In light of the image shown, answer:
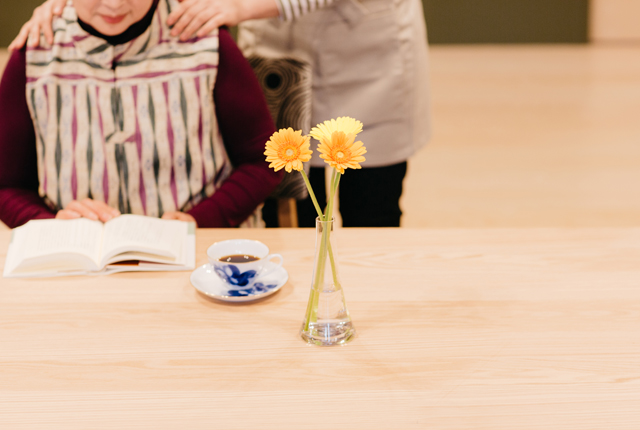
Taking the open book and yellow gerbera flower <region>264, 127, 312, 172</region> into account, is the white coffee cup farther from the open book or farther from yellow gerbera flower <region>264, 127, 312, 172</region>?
yellow gerbera flower <region>264, 127, 312, 172</region>

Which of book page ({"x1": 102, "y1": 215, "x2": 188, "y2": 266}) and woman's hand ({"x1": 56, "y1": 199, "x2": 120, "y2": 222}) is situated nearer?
book page ({"x1": 102, "y1": 215, "x2": 188, "y2": 266})

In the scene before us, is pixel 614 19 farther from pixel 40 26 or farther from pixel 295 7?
pixel 40 26

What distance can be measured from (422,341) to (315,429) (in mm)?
238

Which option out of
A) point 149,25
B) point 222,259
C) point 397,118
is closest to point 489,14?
point 397,118

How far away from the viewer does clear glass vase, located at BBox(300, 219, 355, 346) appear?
947mm

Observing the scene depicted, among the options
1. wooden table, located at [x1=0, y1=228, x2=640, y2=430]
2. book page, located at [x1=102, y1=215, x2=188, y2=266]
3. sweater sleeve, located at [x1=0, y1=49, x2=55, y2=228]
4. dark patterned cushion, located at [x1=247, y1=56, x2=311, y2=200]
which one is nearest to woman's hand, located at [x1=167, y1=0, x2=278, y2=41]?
dark patterned cushion, located at [x1=247, y1=56, x2=311, y2=200]

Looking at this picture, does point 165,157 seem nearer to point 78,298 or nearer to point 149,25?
point 149,25

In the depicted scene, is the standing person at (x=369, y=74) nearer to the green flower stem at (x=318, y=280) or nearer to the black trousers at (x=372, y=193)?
the black trousers at (x=372, y=193)

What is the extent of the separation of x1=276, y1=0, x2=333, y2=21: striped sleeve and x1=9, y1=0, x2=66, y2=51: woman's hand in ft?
1.54

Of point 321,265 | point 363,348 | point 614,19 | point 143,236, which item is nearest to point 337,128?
point 321,265

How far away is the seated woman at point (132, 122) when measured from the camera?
4.90ft

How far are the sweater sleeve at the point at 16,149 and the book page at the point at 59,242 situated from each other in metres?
0.21

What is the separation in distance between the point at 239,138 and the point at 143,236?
0.42 m

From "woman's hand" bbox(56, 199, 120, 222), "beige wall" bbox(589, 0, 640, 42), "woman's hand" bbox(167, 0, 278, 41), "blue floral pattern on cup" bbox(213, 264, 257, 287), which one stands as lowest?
"beige wall" bbox(589, 0, 640, 42)
